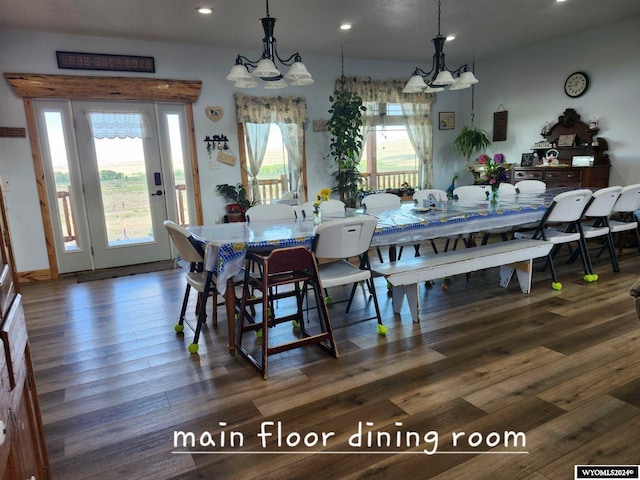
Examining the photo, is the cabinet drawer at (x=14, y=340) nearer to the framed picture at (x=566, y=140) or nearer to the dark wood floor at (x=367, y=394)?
the dark wood floor at (x=367, y=394)

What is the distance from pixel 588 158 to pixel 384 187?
2.97m

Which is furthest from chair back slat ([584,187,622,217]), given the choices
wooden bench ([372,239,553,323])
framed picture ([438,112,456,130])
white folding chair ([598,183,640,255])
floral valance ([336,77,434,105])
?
framed picture ([438,112,456,130])

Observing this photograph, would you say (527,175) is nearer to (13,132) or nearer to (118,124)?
(118,124)

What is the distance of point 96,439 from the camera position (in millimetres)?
1960

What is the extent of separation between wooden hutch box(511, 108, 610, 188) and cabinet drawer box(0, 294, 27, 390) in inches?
243

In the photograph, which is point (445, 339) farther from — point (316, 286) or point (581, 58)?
point (581, 58)

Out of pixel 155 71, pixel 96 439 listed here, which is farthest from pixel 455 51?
pixel 96 439

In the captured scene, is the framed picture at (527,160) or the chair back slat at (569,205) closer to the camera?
the chair back slat at (569,205)

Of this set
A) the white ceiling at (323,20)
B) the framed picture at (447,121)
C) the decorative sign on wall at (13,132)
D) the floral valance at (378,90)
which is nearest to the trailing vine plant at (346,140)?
the floral valance at (378,90)

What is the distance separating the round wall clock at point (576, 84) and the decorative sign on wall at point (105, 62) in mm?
5550

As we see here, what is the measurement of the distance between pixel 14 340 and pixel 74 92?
4.65m

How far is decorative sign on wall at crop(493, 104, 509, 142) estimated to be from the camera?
22.6 ft

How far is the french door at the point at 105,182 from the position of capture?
16.1 ft

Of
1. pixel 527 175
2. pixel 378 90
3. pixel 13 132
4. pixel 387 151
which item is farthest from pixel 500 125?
pixel 13 132
